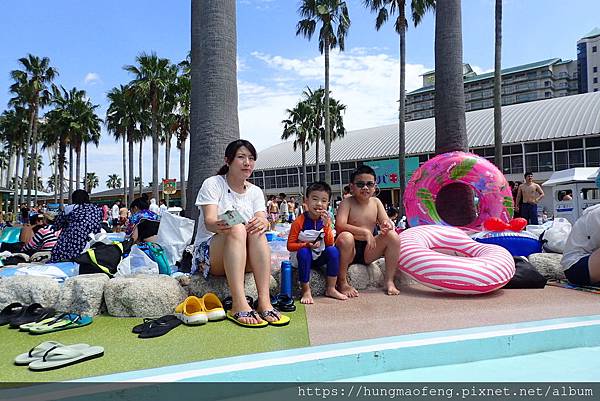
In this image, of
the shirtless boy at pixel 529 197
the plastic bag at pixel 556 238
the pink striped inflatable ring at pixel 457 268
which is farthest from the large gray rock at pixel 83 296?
the shirtless boy at pixel 529 197

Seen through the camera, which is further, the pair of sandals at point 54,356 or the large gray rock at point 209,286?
the large gray rock at point 209,286

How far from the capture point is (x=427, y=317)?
3.37 m

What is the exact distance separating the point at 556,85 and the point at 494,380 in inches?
4038

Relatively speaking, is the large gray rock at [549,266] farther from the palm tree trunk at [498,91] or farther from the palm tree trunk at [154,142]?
the palm tree trunk at [154,142]

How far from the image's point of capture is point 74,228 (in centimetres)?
490

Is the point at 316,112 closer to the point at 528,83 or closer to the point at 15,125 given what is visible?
the point at 15,125

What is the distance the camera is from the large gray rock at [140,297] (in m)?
3.55

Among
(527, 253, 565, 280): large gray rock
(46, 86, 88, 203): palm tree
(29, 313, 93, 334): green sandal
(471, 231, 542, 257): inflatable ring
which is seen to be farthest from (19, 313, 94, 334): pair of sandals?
(46, 86, 88, 203): palm tree

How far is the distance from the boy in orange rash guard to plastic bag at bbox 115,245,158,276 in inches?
70.0

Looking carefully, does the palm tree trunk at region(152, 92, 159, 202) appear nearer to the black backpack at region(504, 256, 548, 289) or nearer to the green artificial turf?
the green artificial turf

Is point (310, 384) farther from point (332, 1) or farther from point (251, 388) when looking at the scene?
point (332, 1)

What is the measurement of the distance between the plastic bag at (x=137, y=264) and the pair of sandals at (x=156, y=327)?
1.67 meters

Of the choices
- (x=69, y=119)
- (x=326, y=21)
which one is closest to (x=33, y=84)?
(x=69, y=119)

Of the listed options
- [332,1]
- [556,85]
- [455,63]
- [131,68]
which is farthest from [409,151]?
[556,85]
